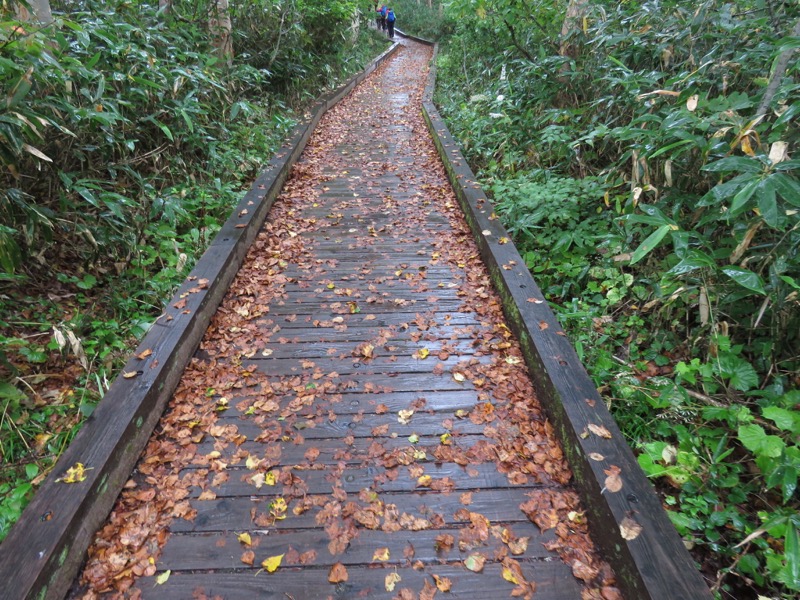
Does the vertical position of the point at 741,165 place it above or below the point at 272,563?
above

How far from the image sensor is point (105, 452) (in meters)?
2.08

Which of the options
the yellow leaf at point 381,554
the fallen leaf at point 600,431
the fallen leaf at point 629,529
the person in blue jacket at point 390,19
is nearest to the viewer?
the fallen leaf at point 629,529

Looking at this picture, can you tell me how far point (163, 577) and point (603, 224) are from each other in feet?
13.5

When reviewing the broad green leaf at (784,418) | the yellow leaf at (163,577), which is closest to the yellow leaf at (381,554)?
the yellow leaf at (163,577)

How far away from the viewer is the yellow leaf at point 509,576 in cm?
188

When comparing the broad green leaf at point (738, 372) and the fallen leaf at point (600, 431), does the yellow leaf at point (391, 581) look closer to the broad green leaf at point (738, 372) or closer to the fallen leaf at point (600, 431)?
the fallen leaf at point (600, 431)

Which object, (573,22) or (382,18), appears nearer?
(573,22)

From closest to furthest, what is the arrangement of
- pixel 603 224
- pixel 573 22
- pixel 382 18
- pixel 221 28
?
1. pixel 603 224
2. pixel 573 22
3. pixel 221 28
4. pixel 382 18

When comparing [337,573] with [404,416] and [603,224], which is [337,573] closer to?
[404,416]

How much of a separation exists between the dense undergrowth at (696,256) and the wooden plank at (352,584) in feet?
2.29

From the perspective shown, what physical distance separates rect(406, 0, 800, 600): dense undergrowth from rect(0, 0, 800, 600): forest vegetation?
0.02m

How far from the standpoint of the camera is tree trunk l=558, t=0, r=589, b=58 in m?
5.93

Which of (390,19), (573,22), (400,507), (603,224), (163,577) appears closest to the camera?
(163,577)

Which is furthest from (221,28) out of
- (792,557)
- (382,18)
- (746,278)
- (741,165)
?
(382,18)
